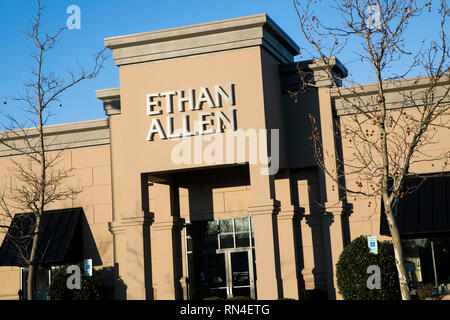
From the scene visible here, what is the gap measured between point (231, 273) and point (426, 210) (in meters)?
8.03

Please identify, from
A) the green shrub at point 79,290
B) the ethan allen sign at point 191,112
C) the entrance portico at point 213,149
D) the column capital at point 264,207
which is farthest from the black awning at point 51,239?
the column capital at point 264,207

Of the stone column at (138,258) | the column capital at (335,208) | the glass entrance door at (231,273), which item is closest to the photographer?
the stone column at (138,258)

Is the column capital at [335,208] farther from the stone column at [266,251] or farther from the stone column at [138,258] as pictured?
the stone column at [138,258]

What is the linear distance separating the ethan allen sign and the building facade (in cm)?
4

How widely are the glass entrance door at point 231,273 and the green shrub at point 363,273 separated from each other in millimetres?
4583

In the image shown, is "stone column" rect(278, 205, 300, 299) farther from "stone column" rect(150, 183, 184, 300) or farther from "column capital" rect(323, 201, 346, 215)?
"stone column" rect(150, 183, 184, 300)

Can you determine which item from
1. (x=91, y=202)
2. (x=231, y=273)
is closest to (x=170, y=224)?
(x=231, y=273)

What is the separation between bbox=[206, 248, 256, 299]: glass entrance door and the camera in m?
25.5

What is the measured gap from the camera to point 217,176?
26188 mm

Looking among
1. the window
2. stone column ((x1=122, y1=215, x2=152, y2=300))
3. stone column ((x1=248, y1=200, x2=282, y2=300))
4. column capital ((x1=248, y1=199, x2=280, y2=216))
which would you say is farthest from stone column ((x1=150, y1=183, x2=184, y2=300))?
stone column ((x1=248, y1=200, x2=282, y2=300))

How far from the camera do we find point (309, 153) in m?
24.5

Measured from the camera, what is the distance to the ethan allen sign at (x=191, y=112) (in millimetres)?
23078

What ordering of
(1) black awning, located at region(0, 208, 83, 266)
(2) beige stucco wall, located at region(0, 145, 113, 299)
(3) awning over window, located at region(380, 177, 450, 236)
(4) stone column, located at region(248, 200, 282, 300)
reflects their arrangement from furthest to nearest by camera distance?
1. (2) beige stucco wall, located at region(0, 145, 113, 299)
2. (1) black awning, located at region(0, 208, 83, 266)
3. (3) awning over window, located at region(380, 177, 450, 236)
4. (4) stone column, located at region(248, 200, 282, 300)
